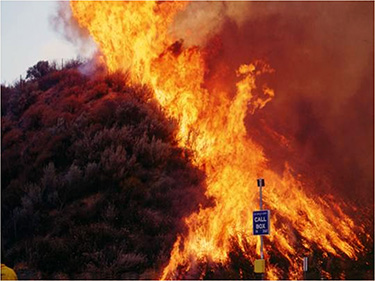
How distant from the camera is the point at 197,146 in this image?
2900cm

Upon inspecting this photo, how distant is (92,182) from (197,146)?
484cm

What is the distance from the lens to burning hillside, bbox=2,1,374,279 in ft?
84.6

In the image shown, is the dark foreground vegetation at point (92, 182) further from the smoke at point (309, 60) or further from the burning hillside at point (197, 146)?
the smoke at point (309, 60)

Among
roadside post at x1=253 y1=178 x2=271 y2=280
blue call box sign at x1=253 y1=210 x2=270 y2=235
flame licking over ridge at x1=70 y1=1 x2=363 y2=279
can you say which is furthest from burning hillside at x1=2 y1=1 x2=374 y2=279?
blue call box sign at x1=253 y1=210 x2=270 y2=235

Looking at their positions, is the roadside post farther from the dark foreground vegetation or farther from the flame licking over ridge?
the dark foreground vegetation

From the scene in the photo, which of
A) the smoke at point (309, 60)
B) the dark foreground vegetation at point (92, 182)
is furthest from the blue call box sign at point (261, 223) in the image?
the smoke at point (309, 60)

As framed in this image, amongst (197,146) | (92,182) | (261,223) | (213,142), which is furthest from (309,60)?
(92,182)

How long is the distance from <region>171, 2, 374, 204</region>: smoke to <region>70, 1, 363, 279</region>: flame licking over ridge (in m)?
0.75

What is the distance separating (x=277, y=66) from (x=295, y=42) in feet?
5.25

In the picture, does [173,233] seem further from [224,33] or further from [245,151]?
[224,33]

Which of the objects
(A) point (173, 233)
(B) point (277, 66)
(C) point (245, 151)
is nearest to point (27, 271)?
(A) point (173, 233)

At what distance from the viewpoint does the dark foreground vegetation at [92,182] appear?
25062mm

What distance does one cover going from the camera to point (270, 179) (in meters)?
28.3

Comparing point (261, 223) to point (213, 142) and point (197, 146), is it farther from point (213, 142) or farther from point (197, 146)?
point (197, 146)
